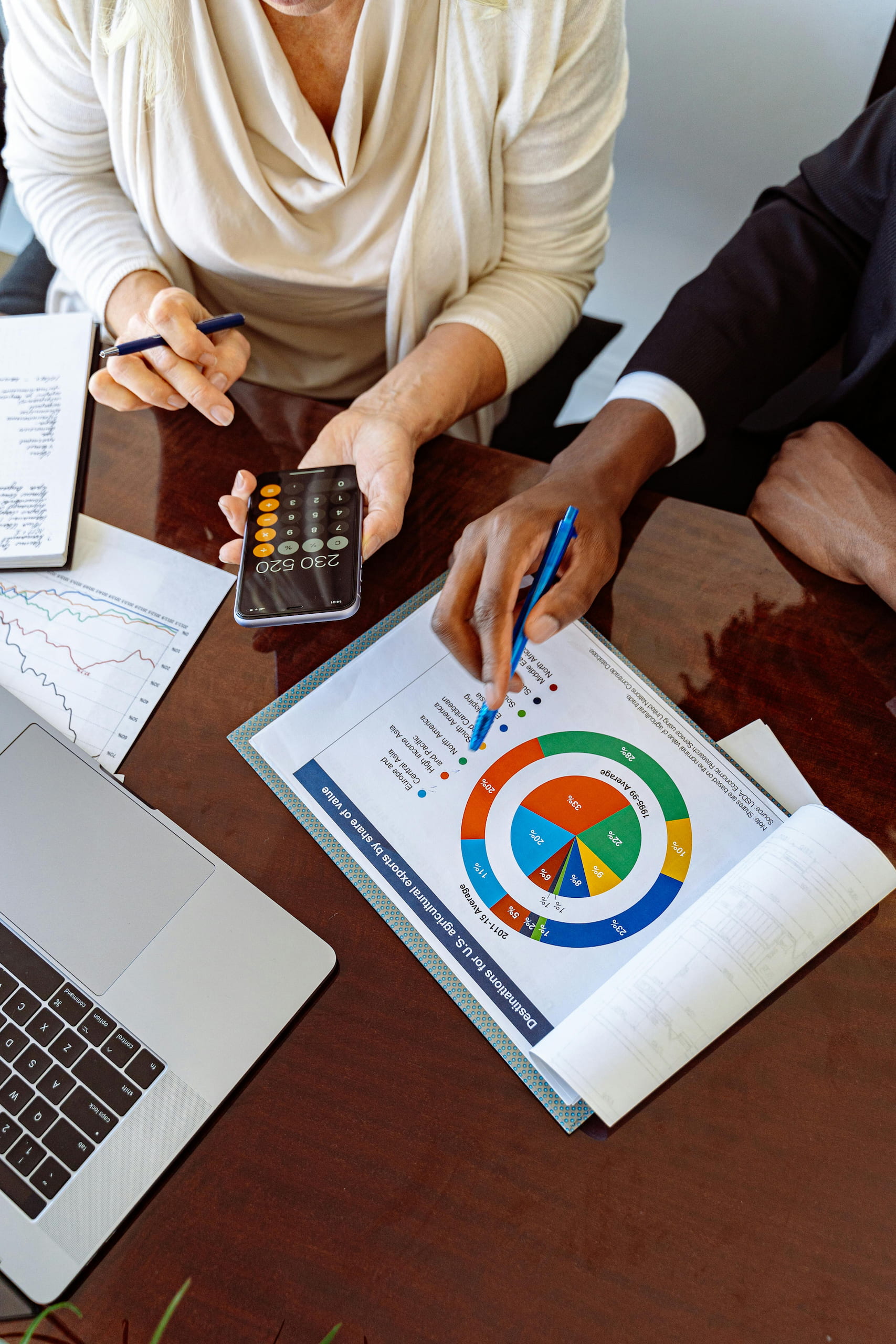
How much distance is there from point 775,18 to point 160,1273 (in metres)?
1.30

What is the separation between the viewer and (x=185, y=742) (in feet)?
1.83

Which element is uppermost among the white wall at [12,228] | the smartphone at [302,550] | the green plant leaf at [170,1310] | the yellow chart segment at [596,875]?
the smartphone at [302,550]

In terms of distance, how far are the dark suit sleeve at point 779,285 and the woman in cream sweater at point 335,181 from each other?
147 mm

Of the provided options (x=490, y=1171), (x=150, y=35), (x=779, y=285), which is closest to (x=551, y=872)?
(x=490, y=1171)

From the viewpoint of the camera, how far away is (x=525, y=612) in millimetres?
550

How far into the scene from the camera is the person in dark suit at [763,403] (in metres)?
0.57

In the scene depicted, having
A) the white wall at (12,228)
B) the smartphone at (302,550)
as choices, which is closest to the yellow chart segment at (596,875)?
the smartphone at (302,550)

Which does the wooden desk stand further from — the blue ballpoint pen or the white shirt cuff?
the white shirt cuff

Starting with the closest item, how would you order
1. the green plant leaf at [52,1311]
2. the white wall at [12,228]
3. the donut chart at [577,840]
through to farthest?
the green plant leaf at [52,1311] → the donut chart at [577,840] → the white wall at [12,228]

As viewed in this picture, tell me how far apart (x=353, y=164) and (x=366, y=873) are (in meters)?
0.63

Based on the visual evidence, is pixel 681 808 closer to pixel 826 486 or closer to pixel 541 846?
pixel 541 846

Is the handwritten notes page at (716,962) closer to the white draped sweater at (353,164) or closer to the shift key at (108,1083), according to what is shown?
the shift key at (108,1083)

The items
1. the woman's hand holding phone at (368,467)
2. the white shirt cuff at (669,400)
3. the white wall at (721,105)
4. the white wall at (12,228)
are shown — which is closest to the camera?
the woman's hand holding phone at (368,467)

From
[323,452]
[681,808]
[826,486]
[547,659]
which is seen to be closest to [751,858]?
[681,808]
